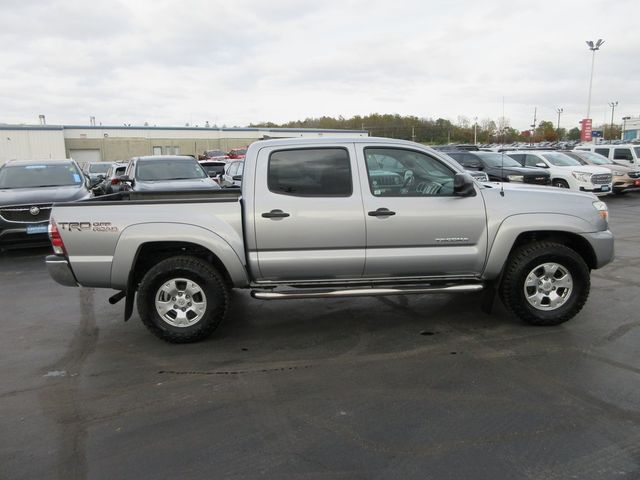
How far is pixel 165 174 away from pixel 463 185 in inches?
338

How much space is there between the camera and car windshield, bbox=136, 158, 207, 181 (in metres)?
11.7

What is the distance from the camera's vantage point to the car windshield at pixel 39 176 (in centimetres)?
1031

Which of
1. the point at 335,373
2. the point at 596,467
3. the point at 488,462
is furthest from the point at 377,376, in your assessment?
the point at 596,467

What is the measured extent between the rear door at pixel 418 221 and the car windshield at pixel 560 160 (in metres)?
14.1

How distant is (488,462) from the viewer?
2943 millimetres

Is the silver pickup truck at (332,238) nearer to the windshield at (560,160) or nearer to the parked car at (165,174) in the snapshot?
the parked car at (165,174)

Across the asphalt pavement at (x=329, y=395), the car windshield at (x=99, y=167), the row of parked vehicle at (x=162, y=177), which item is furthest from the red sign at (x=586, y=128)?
the asphalt pavement at (x=329, y=395)

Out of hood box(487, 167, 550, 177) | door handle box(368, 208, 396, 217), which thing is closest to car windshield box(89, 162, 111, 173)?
hood box(487, 167, 550, 177)

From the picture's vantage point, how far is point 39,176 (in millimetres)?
10633

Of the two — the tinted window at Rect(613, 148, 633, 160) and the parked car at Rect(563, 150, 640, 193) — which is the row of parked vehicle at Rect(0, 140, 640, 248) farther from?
the tinted window at Rect(613, 148, 633, 160)

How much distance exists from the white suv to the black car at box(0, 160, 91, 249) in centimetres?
1415

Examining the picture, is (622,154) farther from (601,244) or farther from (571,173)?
(601,244)

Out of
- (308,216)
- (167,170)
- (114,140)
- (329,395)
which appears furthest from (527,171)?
(114,140)

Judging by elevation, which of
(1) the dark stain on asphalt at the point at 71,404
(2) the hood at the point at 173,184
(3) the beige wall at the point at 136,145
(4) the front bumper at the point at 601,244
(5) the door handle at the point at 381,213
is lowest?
(1) the dark stain on asphalt at the point at 71,404
